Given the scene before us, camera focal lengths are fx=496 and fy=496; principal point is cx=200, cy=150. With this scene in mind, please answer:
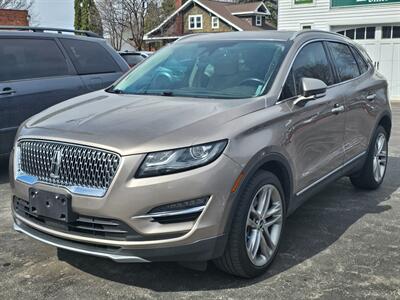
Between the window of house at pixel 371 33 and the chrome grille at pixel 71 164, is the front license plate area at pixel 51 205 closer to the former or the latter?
the chrome grille at pixel 71 164

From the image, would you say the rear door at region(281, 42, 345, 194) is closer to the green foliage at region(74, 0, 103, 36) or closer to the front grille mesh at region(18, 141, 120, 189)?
the front grille mesh at region(18, 141, 120, 189)

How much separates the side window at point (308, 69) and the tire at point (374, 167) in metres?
1.24

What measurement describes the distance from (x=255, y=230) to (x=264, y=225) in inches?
4.5

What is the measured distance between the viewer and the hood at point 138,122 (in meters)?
3.00

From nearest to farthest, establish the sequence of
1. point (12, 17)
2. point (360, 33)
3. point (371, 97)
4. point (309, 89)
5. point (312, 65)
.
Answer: point (309, 89)
point (312, 65)
point (371, 97)
point (360, 33)
point (12, 17)

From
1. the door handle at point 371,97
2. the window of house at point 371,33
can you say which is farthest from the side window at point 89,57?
the window of house at point 371,33

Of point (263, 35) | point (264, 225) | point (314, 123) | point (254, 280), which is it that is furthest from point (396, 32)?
point (254, 280)

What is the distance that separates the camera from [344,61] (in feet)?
17.0

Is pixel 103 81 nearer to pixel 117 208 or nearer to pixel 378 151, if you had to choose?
pixel 378 151

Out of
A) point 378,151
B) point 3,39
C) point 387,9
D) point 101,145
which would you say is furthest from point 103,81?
point 387,9

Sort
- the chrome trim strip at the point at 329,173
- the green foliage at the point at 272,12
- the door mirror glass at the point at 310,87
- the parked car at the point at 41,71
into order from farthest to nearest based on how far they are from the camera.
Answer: the green foliage at the point at 272,12 → the parked car at the point at 41,71 → the chrome trim strip at the point at 329,173 → the door mirror glass at the point at 310,87

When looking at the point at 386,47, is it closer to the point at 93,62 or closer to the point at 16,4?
the point at 93,62

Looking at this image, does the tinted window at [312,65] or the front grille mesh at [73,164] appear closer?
the front grille mesh at [73,164]

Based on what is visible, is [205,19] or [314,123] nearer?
[314,123]
